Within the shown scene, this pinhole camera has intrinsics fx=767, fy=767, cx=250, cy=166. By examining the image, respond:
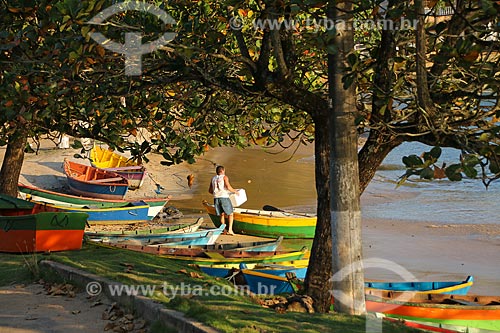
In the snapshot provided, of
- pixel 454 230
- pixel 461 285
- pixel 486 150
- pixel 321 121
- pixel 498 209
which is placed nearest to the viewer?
pixel 486 150

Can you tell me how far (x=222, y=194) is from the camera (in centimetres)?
1991

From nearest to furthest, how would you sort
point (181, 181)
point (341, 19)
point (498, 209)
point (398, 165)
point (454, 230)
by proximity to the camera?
point (341, 19) → point (454, 230) → point (498, 209) → point (181, 181) → point (398, 165)

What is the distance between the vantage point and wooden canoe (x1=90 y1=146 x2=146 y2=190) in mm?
28297

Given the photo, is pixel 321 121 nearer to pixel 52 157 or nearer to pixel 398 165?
pixel 52 157

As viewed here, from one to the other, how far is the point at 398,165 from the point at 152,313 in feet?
114

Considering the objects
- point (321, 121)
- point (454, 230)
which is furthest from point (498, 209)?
point (321, 121)

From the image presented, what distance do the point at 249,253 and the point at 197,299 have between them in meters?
6.95

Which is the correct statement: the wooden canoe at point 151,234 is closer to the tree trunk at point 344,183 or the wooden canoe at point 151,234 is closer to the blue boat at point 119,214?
the blue boat at point 119,214

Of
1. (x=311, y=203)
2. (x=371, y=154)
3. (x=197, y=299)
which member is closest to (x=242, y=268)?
(x=371, y=154)

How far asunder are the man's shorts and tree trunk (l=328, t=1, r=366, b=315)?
12.4 metres

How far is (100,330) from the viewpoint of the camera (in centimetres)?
696

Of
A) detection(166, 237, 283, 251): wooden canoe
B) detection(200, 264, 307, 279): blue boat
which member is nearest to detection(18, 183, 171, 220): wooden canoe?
Result: detection(166, 237, 283, 251): wooden canoe

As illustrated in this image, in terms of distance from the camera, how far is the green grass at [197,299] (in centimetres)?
650

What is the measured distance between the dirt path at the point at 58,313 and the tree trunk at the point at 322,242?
2.52 metres
